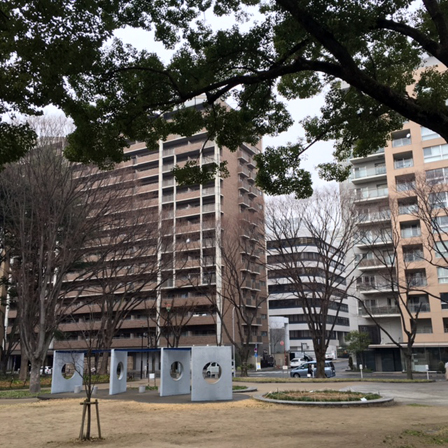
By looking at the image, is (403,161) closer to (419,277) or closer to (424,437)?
(419,277)

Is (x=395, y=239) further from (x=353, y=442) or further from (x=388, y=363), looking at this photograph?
(x=353, y=442)

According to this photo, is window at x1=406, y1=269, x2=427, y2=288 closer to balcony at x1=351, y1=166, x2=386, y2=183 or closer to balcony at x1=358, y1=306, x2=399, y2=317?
balcony at x1=358, y1=306, x2=399, y2=317

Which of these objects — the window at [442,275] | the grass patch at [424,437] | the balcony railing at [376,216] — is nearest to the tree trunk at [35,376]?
the grass patch at [424,437]

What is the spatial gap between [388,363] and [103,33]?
3802 centimetres

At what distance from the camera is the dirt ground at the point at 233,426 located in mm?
8578

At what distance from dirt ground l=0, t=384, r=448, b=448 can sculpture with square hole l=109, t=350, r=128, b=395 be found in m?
4.93

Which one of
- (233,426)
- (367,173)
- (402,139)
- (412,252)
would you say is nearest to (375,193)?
(367,173)

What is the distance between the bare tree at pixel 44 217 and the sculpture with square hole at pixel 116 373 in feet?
11.4

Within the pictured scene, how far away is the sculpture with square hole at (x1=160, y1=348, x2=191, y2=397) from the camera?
19703 millimetres

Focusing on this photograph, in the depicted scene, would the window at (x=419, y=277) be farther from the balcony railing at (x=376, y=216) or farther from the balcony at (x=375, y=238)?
the balcony railing at (x=376, y=216)

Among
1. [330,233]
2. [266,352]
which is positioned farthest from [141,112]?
[266,352]

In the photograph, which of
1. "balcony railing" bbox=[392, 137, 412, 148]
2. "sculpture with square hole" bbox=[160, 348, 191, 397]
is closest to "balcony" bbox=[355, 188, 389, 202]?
"balcony railing" bbox=[392, 137, 412, 148]

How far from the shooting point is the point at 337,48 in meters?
6.90

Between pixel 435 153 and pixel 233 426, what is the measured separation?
3599 centimetres
